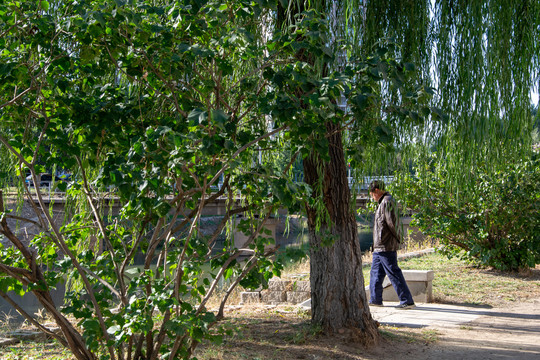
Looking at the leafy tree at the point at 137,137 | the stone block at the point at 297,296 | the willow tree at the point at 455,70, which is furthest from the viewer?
the stone block at the point at 297,296

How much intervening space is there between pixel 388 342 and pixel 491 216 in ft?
18.3

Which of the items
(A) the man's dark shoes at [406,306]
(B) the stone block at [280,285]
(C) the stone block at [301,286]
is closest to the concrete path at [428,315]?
(A) the man's dark shoes at [406,306]

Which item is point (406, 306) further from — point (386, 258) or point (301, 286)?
point (301, 286)

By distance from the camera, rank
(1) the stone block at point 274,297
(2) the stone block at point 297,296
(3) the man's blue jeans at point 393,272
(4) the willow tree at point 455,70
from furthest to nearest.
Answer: (1) the stone block at point 274,297 → (2) the stone block at point 297,296 → (3) the man's blue jeans at point 393,272 → (4) the willow tree at point 455,70

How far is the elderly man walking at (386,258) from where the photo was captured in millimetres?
7715

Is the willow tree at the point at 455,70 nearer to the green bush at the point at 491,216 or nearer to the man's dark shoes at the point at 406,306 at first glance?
the man's dark shoes at the point at 406,306

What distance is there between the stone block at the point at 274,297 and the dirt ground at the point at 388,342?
1450 millimetres

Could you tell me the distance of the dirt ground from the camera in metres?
5.13

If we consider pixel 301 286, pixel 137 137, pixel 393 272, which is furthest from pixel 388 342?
pixel 137 137

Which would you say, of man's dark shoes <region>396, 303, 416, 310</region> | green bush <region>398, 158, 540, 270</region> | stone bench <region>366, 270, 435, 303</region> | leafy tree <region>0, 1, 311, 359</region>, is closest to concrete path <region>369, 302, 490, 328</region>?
man's dark shoes <region>396, 303, 416, 310</region>

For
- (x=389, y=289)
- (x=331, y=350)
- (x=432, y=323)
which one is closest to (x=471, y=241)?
(x=389, y=289)

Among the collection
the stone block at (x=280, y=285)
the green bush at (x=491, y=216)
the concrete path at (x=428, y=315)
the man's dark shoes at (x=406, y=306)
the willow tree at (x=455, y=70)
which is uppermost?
the willow tree at (x=455, y=70)

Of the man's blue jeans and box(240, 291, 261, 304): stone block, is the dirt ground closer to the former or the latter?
the man's blue jeans

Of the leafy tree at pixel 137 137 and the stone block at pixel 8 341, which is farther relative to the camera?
the stone block at pixel 8 341
